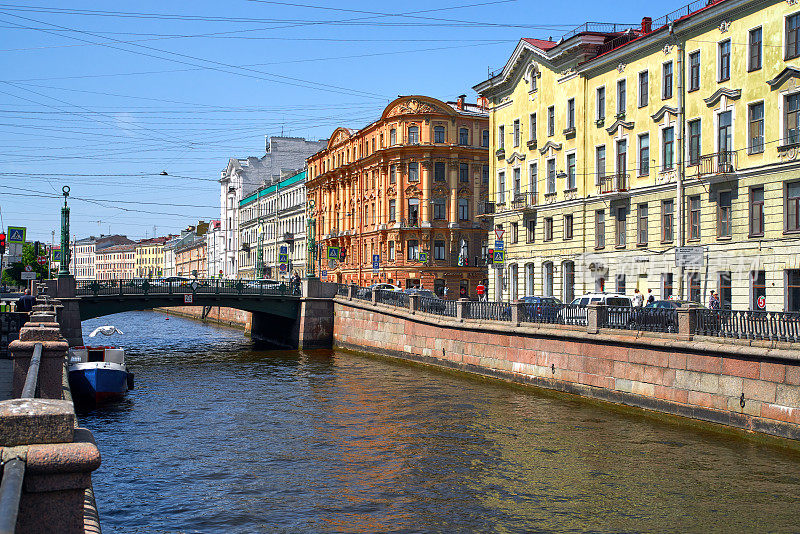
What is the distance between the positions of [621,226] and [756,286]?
361 inches

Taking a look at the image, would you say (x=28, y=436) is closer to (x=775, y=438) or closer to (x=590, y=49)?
(x=775, y=438)

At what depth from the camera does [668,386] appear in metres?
22.6

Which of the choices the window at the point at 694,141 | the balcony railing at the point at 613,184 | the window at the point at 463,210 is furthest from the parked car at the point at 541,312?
the window at the point at 463,210

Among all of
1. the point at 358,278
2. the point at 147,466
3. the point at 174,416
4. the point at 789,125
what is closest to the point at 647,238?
the point at 789,125

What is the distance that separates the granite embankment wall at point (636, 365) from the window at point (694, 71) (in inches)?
518

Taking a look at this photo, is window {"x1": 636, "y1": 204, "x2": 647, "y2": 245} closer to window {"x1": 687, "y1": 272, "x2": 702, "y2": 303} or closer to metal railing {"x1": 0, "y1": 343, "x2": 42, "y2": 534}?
window {"x1": 687, "y1": 272, "x2": 702, "y2": 303}

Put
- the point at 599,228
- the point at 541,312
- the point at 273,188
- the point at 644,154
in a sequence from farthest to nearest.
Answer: the point at 273,188 → the point at 599,228 → the point at 644,154 → the point at 541,312

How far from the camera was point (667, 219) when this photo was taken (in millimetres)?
35531

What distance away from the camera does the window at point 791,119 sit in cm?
2897

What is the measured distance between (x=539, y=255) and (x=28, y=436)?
140 ft

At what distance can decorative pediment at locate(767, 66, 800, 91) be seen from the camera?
94.7 feet

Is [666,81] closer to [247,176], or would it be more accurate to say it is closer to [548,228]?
[548,228]

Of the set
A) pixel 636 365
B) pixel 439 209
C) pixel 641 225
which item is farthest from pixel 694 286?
pixel 439 209

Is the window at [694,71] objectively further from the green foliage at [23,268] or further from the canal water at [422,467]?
the green foliage at [23,268]
